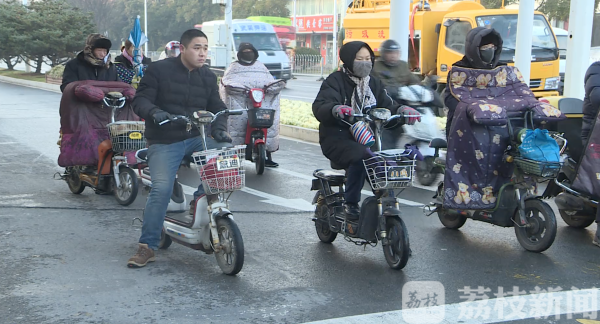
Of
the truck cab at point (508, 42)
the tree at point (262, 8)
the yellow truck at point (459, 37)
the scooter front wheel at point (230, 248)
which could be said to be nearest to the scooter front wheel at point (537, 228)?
the scooter front wheel at point (230, 248)

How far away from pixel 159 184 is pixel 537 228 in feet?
10.4

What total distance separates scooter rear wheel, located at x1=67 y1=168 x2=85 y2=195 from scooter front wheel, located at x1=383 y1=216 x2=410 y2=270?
440cm

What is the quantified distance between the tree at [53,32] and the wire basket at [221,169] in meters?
31.4

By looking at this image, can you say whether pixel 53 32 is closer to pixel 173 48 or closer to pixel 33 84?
pixel 33 84

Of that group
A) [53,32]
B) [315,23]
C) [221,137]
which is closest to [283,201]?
[221,137]

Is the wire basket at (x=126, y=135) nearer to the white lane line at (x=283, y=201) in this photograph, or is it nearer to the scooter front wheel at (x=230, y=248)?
the white lane line at (x=283, y=201)

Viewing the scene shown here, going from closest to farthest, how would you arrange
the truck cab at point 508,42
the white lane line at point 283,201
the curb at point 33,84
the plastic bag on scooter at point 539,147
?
1. the plastic bag on scooter at point 539,147
2. the white lane line at point 283,201
3. the truck cab at point 508,42
4. the curb at point 33,84

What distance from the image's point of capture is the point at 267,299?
207 inches

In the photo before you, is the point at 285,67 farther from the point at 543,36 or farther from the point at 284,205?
the point at 284,205

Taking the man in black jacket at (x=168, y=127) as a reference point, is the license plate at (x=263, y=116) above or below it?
below

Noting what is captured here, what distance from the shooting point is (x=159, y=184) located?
5.91 m

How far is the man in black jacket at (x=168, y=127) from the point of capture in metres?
5.94

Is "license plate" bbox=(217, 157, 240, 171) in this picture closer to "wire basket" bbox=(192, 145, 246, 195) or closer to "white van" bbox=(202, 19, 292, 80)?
"wire basket" bbox=(192, 145, 246, 195)

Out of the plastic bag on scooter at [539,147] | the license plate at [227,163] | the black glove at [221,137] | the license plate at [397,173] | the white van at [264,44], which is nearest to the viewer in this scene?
the license plate at [227,163]
